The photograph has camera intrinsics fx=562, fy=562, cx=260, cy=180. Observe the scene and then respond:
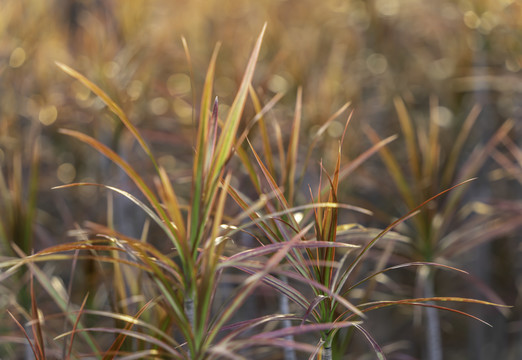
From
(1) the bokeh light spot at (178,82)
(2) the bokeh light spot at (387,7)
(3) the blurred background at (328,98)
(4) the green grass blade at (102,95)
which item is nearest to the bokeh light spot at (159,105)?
(3) the blurred background at (328,98)

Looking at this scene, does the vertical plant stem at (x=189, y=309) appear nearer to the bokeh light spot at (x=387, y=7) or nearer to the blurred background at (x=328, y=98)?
the blurred background at (x=328, y=98)

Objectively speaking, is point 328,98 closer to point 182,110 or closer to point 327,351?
point 182,110

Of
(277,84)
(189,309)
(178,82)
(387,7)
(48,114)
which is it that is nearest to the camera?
(189,309)

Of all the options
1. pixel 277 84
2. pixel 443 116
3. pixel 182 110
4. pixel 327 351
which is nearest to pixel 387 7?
pixel 443 116

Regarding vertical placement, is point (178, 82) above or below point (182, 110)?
above

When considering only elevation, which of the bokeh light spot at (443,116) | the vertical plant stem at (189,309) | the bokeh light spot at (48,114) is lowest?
the vertical plant stem at (189,309)

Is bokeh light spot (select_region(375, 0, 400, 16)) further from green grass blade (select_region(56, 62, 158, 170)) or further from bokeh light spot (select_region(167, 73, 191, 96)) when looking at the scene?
green grass blade (select_region(56, 62, 158, 170))

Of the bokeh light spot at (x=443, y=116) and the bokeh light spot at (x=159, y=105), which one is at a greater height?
the bokeh light spot at (x=443, y=116)

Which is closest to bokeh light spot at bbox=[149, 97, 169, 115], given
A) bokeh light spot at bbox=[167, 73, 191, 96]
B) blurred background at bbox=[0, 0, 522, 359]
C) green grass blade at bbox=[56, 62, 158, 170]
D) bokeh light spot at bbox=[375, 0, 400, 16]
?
blurred background at bbox=[0, 0, 522, 359]

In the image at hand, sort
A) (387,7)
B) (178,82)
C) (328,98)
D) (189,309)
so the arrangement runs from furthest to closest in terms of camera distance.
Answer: (387,7) < (178,82) < (328,98) < (189,309)
